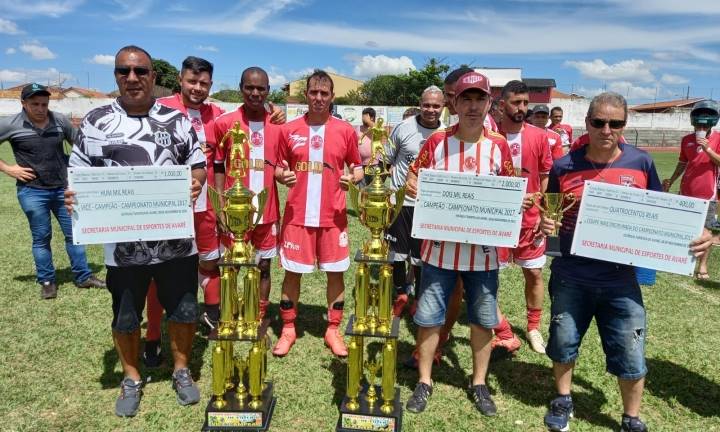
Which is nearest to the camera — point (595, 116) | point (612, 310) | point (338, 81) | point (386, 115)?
point (595, 116)

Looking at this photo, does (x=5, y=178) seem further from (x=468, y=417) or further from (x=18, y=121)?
(x=468, y=417)

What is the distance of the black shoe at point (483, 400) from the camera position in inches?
134

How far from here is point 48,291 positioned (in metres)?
5.43

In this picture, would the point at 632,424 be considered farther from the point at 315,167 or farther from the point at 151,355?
the point at 151,355

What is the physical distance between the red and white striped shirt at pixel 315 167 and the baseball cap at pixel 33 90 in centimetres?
305

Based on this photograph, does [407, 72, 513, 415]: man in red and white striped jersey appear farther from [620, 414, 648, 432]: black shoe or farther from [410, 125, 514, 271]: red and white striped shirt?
[620, 414, 648, 432]: black shoe

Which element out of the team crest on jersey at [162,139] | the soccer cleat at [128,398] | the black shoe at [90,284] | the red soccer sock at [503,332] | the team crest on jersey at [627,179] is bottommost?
the soccer cleat at [128,398]

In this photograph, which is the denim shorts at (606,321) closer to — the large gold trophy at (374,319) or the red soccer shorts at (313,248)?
the large gold trophy at (374,319)

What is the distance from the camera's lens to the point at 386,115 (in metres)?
30.8

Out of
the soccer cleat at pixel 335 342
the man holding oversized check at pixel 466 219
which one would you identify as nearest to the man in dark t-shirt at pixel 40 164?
the soccer cleat at pixel 335 342

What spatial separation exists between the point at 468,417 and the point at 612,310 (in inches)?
48.7

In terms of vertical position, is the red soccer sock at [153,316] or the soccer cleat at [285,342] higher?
the red soccer sock at [153,316]

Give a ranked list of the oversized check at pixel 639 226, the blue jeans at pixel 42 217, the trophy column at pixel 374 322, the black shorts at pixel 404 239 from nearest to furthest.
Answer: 1. the oversized check at pixel 639 226
2. the trophy column at pixel 374 322
3. the black shorts at pixel 404 239
4. the blue jeans at pixel 42 217

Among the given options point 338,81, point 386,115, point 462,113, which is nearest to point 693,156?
point 462,113
